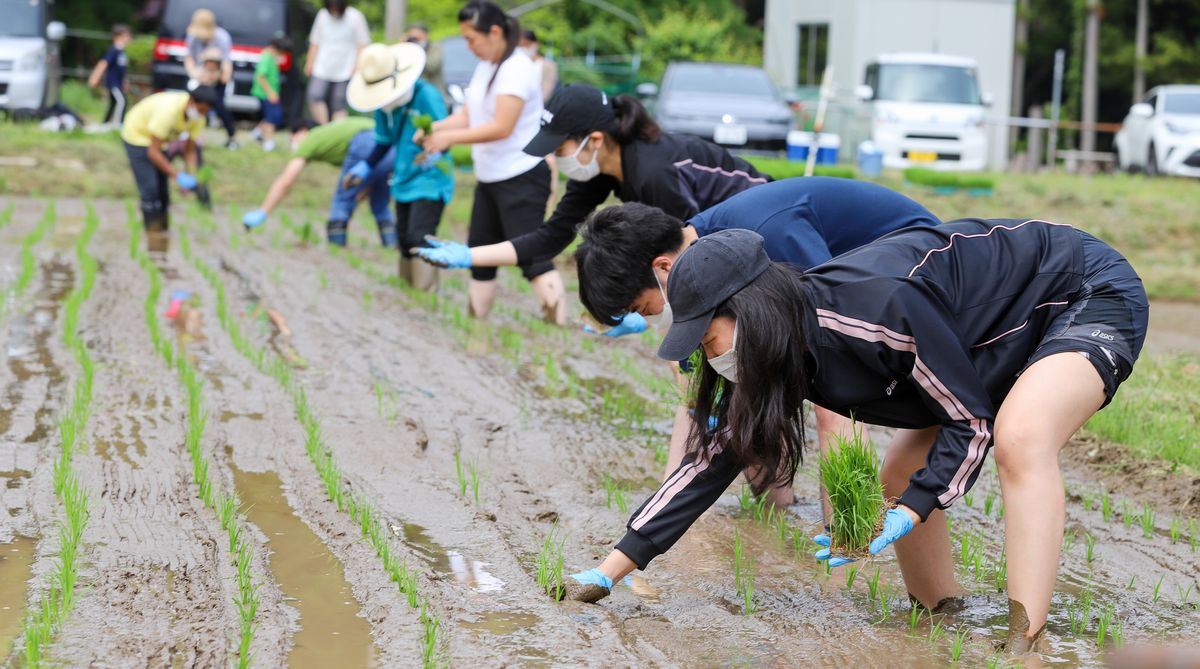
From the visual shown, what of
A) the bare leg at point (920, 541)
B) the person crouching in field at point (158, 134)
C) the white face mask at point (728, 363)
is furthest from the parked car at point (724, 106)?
the white face mask at point (728, 363)

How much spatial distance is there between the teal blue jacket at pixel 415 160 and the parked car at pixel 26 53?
10.1 metres

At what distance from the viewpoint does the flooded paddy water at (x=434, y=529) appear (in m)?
3.38

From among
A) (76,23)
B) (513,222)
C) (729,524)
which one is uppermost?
(76,23)

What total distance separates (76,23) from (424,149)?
77.3 feet

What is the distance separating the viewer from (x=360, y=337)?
292 inches

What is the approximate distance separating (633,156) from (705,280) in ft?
6.45

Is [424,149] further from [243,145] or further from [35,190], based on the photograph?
[243,145]

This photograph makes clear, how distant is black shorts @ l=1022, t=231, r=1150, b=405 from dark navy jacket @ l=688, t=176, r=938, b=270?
62cm

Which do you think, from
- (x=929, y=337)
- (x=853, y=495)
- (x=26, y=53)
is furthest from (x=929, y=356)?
(x=26, y=53)

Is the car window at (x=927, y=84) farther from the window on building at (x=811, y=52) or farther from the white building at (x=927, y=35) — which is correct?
the window on building at (x=811, y=52)

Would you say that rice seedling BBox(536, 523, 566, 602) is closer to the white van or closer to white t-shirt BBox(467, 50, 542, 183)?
white t-shirt BBox(467, 50, 542, 183)

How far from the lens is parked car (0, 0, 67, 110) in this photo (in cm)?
1677

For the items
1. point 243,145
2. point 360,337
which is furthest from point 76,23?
point 360,337

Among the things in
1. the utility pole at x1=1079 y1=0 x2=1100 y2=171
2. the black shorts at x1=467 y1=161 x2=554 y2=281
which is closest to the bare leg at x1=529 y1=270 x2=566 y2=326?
the black shorts at x1=467 y1=161 x2=554 y2=281
